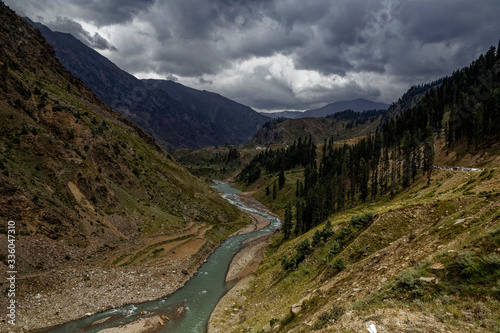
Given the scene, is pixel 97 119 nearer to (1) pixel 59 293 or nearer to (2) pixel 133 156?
(2) pixel 133 156

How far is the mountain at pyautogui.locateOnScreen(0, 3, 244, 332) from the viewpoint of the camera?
4150 centimetres

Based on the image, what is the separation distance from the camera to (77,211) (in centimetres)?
5509

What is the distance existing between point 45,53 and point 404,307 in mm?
164045

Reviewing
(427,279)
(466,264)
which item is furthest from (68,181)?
(466,264)

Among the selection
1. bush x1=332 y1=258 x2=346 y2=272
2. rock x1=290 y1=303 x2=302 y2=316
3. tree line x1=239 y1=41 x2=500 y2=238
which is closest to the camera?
rock x1=290 y1=303 x2=302 y2=316

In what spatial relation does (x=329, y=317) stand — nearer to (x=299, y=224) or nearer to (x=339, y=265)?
(x=339, y=265)

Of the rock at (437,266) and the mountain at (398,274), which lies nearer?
the mountain at (398,274)

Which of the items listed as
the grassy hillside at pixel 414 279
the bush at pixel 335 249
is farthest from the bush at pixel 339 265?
the bush at pixel 335 249

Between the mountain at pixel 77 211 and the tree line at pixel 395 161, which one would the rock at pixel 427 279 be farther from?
the tree line at pixel 395 161

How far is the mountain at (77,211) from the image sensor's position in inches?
1634

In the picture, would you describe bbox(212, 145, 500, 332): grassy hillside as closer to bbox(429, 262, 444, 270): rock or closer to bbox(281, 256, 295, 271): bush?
bbox(429, 262, 444, 270): rock

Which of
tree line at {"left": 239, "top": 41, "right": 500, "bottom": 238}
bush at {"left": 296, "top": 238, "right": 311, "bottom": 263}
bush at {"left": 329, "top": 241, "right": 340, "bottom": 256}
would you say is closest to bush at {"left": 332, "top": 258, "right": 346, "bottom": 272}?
bush at {"left": 329, "top": 241, "right": 340, "bottom": 256}

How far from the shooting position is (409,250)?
2159 centimetres

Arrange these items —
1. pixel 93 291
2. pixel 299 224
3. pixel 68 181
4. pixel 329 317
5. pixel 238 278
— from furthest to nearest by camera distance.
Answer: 1. pixel 299 224
2. pixel 68 181
3. pixel 238 278
4. pixel 93 291
5. pixel 329 317
